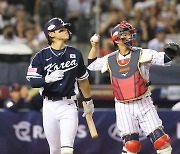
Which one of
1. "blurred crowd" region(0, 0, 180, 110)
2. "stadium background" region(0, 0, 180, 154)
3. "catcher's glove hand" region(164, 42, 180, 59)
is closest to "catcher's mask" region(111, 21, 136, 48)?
"catcher's glove hand" region(164, 42, 180, 59)

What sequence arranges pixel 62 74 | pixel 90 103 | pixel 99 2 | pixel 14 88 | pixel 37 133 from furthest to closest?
pixel 99 2, pixel 14 88, pixel 37 133, pixel 90 103, pixel 62 74

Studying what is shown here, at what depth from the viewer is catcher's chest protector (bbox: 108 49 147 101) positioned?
8469 mm

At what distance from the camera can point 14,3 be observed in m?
14.8

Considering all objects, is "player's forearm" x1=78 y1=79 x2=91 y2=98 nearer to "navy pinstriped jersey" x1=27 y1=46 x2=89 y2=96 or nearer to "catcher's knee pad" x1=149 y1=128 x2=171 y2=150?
"navy pinstriped jersey" x1=27 y1=46 x2=89 y2=96

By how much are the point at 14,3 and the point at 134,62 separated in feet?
22.5

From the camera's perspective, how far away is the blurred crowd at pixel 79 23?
13594 millimetres

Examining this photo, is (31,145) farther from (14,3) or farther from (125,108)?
(14,3)

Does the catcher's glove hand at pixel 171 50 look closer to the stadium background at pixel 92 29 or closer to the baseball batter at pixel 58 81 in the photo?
the baseball batter at pixel 58 81

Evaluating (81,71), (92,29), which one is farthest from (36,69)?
(92,29)

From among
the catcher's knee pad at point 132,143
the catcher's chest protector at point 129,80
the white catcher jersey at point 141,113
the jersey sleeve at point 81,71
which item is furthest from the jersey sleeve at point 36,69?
the catcher's knee pad at point 132,143

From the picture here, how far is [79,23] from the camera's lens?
1402 centimetres

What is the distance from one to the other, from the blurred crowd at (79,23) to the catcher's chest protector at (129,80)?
477cm

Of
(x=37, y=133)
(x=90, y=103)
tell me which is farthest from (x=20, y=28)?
(x=90, y=103)

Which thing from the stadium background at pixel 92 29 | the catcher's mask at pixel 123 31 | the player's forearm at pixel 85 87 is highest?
the catcher's mask at pixel 123 31
